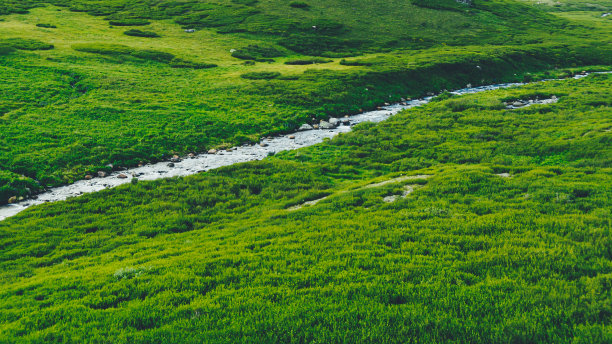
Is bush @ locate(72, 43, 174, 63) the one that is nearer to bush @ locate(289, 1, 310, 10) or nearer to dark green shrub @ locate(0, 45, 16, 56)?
dark green shrub @ locate(0, 45, 16, 56)

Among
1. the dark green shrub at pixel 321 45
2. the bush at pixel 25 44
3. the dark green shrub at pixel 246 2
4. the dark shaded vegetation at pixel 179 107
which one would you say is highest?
the dark green shrub at pixel 246 2

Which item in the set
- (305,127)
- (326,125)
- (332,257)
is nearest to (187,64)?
(305,127)

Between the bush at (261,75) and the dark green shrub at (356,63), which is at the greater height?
the dark green shrub at (356,63)

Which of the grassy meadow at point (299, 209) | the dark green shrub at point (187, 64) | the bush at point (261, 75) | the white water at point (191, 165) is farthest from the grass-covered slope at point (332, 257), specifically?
the dark green shrub at point (187, 64)

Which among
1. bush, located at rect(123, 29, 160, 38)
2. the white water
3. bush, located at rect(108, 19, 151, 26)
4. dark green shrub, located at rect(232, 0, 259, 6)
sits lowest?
the white water

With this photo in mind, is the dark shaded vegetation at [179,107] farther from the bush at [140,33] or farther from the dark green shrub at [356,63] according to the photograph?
the bush at [140,33]

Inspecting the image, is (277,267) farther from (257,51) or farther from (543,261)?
(257,51)

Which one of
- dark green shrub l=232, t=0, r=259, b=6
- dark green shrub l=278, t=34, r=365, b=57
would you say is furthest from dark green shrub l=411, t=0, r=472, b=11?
dark green shrub l=232, t=0, r=259, b=6
